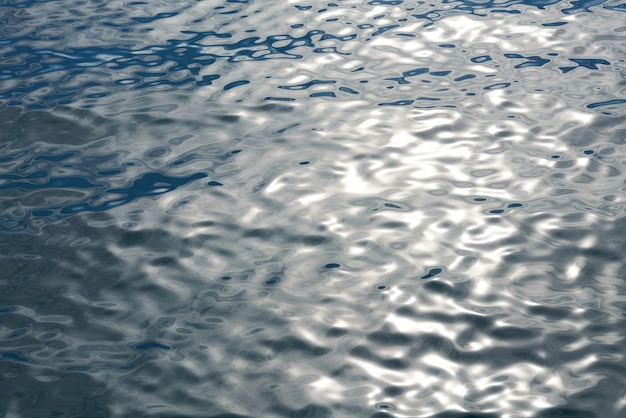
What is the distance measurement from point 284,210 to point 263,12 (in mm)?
1573

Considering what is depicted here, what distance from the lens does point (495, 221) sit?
89.4 inches

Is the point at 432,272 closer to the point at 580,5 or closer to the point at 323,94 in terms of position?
the point at 323,94

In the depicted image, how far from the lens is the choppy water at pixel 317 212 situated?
1783 mm

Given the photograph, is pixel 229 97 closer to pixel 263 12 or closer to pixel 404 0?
pixel 263 12

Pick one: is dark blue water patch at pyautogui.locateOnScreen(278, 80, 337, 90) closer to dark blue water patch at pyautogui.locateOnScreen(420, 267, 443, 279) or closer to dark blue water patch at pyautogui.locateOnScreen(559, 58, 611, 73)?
dark blue water patch at pyautogui.locateOnScreen(559, 58, 611, 73)

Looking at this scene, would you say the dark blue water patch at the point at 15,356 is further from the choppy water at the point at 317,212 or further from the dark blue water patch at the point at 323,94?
the dark blue water patch at the point at 323,94

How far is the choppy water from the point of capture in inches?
70.2

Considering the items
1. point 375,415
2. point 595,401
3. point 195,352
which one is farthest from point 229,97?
point 595,401

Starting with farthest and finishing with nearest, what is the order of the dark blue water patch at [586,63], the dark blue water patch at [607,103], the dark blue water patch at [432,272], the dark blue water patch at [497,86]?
1. the dark blue water patch at [586,63]
2. the dark blue water patch at [497,86]
3. the dark blue water patch at [607,103]
4. the dark blue water patch at [432,272]

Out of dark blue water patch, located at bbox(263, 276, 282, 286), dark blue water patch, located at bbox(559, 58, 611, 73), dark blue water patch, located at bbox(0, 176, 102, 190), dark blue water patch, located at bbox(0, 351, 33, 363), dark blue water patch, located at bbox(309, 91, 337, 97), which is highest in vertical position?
dark blue water patch, located at bbox(309, 91, 337, 97)

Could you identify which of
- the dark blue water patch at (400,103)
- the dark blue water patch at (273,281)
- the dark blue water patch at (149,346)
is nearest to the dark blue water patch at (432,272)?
the dark blue water patch at (273,281)

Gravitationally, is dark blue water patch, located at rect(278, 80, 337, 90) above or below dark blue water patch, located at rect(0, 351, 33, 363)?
above

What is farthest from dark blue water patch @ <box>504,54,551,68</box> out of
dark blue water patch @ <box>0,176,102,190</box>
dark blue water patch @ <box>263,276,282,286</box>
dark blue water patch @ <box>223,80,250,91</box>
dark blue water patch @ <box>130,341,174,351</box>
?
dark blue water patch @ <box>130,341,174,351</box>

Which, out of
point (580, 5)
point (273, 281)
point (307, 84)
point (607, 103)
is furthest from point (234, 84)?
point (580, 5)
